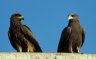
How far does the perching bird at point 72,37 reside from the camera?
19.7 m

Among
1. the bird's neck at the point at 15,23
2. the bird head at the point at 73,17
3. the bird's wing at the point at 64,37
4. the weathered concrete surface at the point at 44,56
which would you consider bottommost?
the weathered concrete surface at the point at 44,56

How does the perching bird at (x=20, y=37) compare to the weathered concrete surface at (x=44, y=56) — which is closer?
the weathered concrete surface at (x=44, y=56)

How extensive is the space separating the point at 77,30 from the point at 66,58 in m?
2.62

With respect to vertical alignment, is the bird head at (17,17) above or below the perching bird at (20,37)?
above

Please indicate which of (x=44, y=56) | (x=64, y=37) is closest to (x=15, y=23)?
(x=64, y=37)

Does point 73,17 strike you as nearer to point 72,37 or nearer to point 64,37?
point 72,37

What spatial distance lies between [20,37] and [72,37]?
1625 millimetres

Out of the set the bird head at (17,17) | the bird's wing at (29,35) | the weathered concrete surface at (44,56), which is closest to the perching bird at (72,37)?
the bird's wing at (29,35)

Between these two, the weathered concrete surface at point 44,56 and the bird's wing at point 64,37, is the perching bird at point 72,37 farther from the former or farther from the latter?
the weathered concrete surface at point 44,56

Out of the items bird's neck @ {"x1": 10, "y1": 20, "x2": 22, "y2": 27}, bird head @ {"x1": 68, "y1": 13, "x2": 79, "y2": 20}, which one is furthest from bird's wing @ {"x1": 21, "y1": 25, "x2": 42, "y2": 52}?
bird head @ {"x1": 68, "y1": 13, "x2": 79, "y2": 20}

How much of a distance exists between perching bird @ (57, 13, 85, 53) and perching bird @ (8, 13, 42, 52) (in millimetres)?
819

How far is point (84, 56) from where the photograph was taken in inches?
708

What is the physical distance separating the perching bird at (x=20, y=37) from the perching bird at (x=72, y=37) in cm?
82

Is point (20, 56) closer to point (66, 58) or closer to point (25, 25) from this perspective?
point (66, 58)
